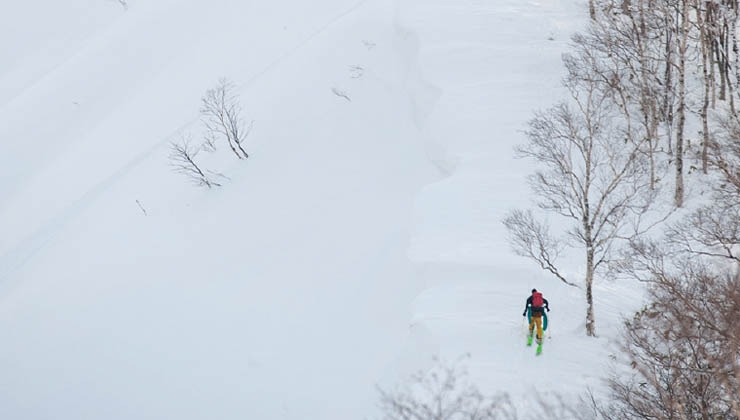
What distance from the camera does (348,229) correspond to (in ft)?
61.9

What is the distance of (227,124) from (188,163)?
2560mm

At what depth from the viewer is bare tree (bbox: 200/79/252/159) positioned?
78.9 feet

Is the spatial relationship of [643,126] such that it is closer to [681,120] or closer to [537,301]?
[681,120]

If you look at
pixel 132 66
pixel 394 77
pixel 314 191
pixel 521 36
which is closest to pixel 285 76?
pixel 394 77

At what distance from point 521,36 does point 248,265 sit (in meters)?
14.3

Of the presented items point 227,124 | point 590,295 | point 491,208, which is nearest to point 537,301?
point 590,295

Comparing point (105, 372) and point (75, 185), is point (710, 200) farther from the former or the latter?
point (75, 185)

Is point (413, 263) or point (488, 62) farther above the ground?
point (488, 62)

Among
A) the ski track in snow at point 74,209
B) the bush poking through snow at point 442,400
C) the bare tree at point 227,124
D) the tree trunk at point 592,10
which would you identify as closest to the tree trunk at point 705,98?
the tree trunk at point 592,10

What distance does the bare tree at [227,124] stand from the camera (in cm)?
2405

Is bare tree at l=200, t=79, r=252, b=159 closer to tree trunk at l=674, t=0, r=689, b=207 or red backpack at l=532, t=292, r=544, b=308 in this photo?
red backpack at l=532, t=292, r=544, b=308

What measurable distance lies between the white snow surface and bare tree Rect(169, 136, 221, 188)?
1.82ft

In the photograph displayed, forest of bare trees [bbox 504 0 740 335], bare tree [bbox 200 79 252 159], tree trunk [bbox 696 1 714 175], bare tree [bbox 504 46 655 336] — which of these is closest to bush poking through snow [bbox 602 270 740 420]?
bare tree [bbox 504 46 655 336]

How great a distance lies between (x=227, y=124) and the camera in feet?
84.0
